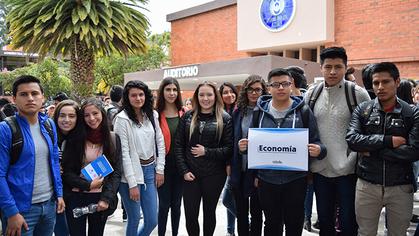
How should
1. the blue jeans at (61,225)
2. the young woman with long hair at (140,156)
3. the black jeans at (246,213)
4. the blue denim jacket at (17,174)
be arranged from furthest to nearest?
the black jeans at (246,213), the young woman with long hair at (140,156), the blue jeans at (61,225), the blue denim jacket at (17,174)

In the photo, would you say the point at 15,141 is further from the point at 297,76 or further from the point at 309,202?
the point at 309,202

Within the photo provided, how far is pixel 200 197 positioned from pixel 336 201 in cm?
142

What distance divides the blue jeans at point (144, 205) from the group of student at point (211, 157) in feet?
0.04

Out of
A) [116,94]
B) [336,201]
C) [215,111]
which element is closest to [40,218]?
[215,111]

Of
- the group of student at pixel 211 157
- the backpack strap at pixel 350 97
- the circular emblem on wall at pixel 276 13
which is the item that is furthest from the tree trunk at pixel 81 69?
the circular emblem on wall at pixel 276 13

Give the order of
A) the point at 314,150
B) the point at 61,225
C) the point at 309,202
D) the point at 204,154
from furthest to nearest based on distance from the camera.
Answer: the point at 309,202
the point at 204,154
the point at 61,225
the point at 314,150

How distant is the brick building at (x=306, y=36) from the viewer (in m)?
14.6

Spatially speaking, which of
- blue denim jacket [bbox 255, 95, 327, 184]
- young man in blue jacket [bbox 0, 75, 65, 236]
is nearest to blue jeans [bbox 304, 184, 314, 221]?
blue denim jacket [bbox 255, 95, 327, 184]

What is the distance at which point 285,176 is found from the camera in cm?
319

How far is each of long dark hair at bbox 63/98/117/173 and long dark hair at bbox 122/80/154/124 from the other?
1.03 feet

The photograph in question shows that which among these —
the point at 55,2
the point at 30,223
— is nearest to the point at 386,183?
the point at 30,223

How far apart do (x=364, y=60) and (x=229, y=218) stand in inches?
570

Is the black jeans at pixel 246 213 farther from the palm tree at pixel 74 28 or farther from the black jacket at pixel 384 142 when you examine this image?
the palm tree at pixel 74 28

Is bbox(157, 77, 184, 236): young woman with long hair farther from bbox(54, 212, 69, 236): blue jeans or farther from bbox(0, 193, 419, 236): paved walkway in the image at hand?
bbox(54, 212, 69, 236): blue jeans
